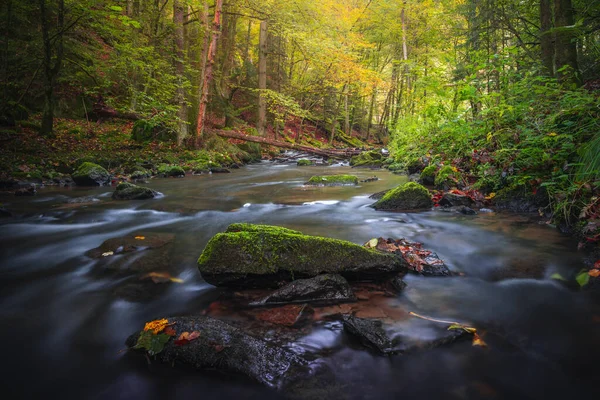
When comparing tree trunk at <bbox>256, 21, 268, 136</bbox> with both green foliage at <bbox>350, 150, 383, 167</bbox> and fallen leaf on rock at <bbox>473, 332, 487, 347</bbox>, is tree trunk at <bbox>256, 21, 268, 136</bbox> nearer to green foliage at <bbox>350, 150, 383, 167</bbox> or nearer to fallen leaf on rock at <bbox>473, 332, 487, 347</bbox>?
green foliage at <bbox>350, 150, 383, 167</bbox>

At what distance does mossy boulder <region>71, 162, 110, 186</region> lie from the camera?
8883 millimetres

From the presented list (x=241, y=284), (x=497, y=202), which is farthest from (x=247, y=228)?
(x=497, y=202)

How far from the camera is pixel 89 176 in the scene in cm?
888

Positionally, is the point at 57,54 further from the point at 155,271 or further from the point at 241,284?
the point at 241,284

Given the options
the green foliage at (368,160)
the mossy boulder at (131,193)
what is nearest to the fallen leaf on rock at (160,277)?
the mossy boulder at (131,193)

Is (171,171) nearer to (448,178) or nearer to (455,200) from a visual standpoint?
(448,178)

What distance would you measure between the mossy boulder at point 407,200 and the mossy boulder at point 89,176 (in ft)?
25.7

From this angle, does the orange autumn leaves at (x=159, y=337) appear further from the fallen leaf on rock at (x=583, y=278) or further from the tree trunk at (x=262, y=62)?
the tree trunk at (x=262, y=62)

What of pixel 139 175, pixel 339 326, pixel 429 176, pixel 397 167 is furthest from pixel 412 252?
pixel 397 167

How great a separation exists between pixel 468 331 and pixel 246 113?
24.6 metres

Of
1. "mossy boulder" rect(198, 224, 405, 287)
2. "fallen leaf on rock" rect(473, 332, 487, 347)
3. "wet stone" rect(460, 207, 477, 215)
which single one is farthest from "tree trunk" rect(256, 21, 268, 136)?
"fallen leaf on rock" rect(473, 332, 487, 347)

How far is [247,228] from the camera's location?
10.6 feet

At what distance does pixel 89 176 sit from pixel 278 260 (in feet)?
27.5

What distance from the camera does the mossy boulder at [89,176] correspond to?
8.88 metres
